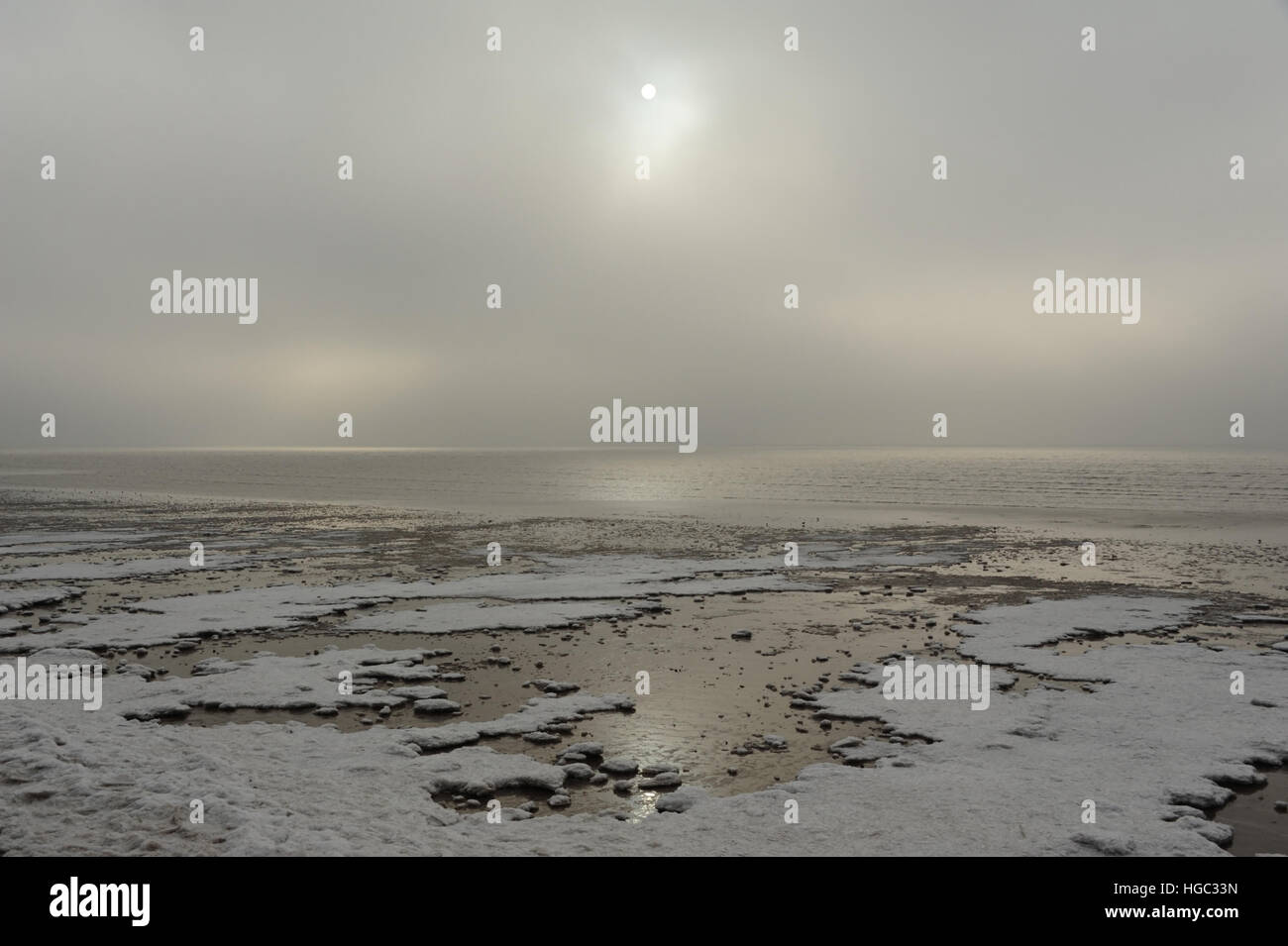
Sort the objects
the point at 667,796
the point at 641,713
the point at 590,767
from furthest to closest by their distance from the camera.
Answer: the point at 641,713 → the point at 590,767 → the point at 667,796

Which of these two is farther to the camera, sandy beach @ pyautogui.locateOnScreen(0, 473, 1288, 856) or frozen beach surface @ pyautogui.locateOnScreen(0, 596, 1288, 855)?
sandy beach @ pyautogui.locateOnScreen(0, 473, 1288, 856)

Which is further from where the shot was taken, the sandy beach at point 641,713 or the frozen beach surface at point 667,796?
the sandy beach at point 641,713

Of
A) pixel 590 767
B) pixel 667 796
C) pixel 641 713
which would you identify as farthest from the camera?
pixel 641 713

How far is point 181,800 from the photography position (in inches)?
306

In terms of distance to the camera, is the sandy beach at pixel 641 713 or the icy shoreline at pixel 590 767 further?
the sandy beach at pixel 641 713

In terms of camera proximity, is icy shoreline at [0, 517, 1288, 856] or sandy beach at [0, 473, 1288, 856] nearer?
icy shoreline at [0, 517, 1288, 856]

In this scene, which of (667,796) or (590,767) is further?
(590,767)

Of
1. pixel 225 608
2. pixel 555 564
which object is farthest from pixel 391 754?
pixel 555 564

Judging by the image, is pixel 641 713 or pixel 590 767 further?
pixel 641 713

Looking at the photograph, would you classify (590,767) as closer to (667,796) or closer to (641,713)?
(667,796)

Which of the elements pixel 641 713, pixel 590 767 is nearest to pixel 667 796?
pixel 590 767
